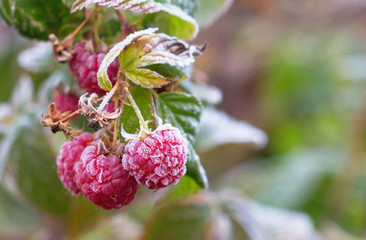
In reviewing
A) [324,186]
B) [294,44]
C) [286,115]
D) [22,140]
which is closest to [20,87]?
[22,140]

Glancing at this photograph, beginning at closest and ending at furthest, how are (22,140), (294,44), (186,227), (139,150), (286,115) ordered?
1. (139,150)
2. (22,140)
3. (186,227)
4. (286,115)
5. (294,44)

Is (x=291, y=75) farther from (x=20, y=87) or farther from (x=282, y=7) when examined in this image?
(x=20, y=87)

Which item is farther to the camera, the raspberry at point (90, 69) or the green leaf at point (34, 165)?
the green leaf at point (34, 165)

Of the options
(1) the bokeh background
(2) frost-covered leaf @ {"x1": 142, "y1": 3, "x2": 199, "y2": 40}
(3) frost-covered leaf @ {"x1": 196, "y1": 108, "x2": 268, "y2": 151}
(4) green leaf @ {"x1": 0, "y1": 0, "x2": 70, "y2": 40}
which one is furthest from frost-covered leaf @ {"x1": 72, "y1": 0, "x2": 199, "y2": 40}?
(1) the bokeh background

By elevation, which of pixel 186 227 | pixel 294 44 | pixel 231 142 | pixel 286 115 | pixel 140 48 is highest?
pixel 140 48

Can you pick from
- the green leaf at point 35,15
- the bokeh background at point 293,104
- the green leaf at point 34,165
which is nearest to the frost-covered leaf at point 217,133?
the bokeh background at point 293,104

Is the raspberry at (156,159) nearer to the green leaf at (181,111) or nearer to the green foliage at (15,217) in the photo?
the green leaf at (181,111)
